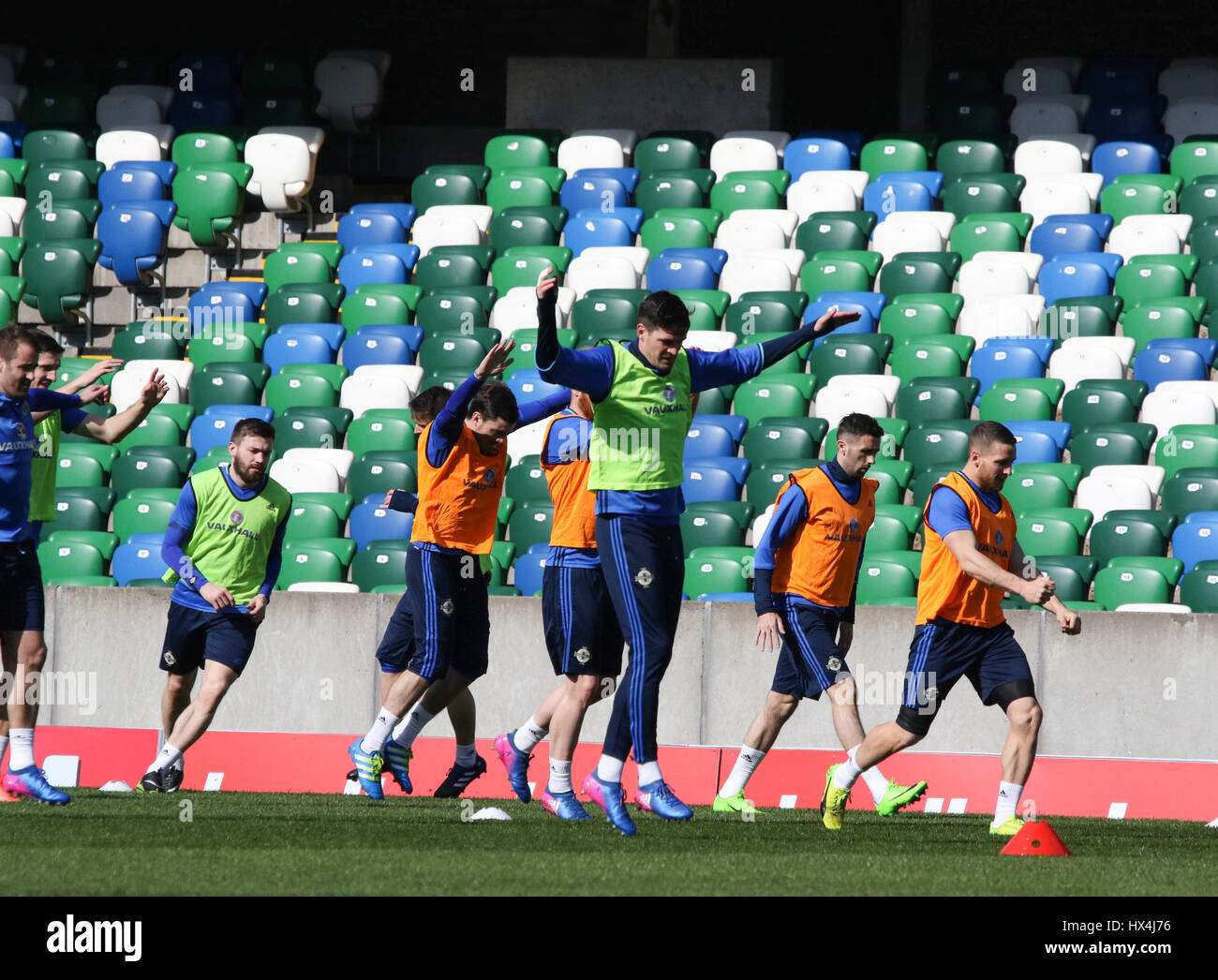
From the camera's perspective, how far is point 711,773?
1152 cm

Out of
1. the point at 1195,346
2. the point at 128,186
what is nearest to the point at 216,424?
the point at 128,186

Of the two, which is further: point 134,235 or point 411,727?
point 134,235

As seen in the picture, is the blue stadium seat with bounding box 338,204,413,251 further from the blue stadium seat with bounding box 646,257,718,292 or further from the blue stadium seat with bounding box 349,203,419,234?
the blue stadium seat with bounding box 646,257,718,292

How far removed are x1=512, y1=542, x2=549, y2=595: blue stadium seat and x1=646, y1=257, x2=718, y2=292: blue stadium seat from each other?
3945mm

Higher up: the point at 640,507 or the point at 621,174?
the point at 621,174

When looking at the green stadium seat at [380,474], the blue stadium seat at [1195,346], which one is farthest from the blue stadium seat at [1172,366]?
the green stadium seat at [380,474]

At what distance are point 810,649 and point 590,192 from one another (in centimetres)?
919

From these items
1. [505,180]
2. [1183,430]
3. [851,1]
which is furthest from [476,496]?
[851,1]

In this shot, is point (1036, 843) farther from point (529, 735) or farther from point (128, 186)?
point (128, 186)

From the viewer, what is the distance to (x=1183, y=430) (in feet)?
42.8

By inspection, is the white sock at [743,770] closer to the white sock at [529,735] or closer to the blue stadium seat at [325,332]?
the white sock at [529,735]

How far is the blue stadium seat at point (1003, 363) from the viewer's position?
14.3 meters
